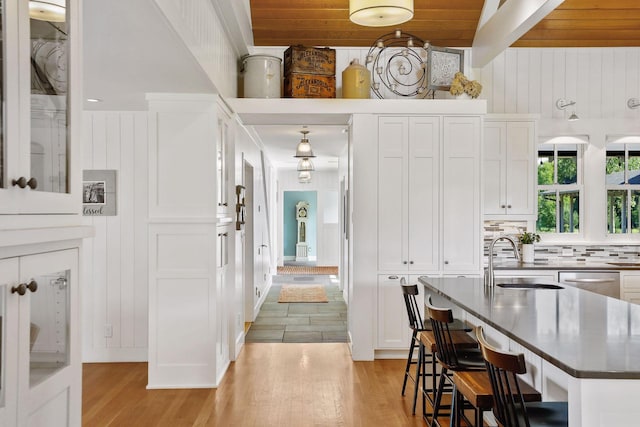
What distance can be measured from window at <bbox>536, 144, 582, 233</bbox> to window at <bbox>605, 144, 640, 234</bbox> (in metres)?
0.38

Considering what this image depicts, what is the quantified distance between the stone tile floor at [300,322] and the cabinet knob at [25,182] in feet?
15.7

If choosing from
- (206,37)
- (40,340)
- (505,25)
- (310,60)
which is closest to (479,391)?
(40,340)

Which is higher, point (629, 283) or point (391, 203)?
point (391, 203)

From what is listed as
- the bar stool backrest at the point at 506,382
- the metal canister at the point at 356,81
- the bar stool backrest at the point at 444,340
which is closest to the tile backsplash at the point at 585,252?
the metal canister at the point at 356,81

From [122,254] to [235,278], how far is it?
110 centimetres

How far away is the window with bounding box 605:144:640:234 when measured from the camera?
6.13 m

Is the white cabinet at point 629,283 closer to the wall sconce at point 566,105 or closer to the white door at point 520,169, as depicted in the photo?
the white door at point 520,169

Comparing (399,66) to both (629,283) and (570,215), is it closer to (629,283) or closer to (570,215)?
(570,215)

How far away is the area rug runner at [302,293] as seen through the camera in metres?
8.76

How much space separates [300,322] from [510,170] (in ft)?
10.8

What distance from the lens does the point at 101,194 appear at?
16.4ft

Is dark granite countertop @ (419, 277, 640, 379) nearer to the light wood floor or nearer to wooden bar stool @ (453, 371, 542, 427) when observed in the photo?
wooden bar stool @ (453, 371, 542, 427)

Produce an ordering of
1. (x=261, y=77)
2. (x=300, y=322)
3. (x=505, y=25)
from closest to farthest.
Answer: (x=505, y=25) < (x=261, y=77) < (x=300, y=322)

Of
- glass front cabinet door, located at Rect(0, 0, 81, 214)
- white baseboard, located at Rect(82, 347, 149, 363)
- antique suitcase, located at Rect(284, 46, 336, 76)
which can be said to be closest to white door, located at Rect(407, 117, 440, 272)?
antique suitcase, located at Rect(284, 46, 336, 76)
